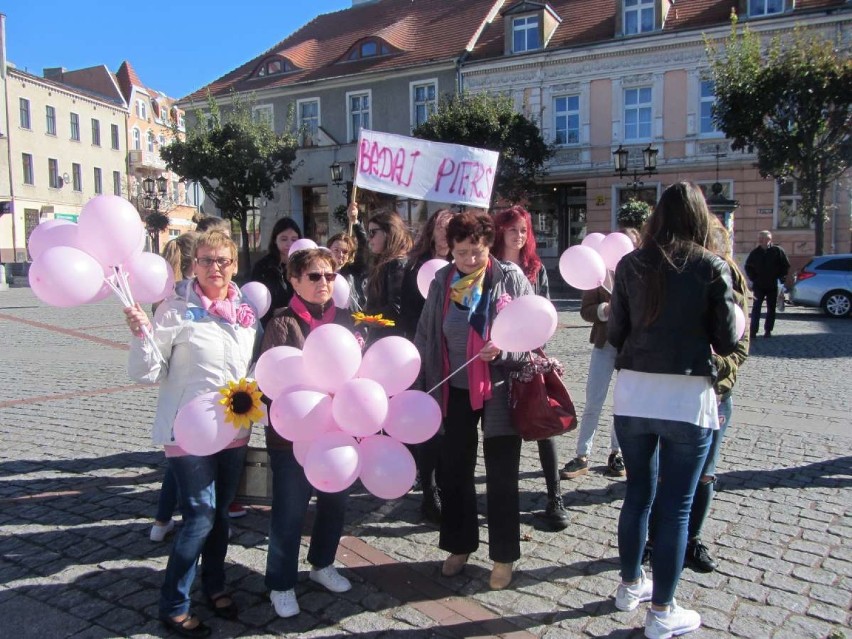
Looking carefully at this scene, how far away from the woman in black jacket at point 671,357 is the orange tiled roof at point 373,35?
25405 millimetres

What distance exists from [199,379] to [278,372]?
Result: 408 millimetres

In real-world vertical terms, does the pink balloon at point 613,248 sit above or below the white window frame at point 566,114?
below

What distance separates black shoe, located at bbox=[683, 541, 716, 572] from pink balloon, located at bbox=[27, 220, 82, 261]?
10.9 ft

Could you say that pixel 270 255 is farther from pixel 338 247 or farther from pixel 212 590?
pixel 212 590

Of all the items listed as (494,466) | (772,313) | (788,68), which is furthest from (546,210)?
(494,466)

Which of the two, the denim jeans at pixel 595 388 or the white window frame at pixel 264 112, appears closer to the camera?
the denim jeans at pixel 595 388

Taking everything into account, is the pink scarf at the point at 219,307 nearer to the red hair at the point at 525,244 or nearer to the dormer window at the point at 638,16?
the red hair at the point at 525,244

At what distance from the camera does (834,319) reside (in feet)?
49.4

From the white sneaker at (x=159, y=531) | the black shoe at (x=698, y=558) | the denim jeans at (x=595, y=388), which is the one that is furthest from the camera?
the denim jeans at (x=595, y=388)

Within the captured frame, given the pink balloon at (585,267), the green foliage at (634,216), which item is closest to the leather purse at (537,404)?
the pink balloon at (585,267)

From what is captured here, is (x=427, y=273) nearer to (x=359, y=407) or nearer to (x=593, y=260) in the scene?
(x=593, y=260)

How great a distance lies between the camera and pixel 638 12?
23.4 m

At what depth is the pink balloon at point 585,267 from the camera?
3.96m

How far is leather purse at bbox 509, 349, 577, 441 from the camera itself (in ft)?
10.5
